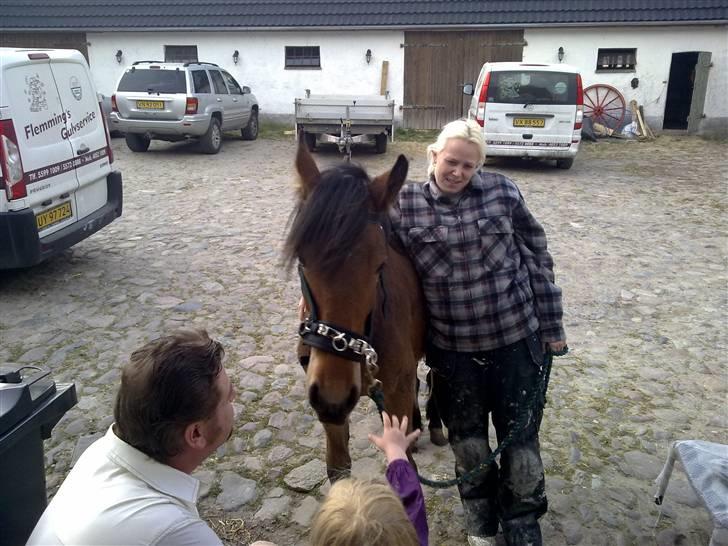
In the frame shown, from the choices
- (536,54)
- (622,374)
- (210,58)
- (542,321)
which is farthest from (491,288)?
(210,58)

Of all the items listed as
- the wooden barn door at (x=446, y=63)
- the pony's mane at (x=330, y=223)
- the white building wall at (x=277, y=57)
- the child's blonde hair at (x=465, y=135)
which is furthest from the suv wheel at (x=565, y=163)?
the pony's mane at (x=330, y=223)

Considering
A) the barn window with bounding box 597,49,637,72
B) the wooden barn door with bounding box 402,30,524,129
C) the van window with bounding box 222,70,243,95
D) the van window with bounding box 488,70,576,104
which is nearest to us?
the van window with bounding box 488,70,576,104

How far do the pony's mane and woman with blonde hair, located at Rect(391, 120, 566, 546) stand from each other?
44 centimetres

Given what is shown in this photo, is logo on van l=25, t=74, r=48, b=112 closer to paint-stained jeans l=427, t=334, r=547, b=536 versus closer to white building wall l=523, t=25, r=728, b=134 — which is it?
paint-stained jeans l=427, t=334, r=547, b=536

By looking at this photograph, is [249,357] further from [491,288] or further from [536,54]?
[536,54]

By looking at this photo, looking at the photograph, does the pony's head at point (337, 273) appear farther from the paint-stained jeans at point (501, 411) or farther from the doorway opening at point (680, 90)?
the doorway opening at point (680, 90)

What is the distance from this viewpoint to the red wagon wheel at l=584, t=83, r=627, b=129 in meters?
18.6

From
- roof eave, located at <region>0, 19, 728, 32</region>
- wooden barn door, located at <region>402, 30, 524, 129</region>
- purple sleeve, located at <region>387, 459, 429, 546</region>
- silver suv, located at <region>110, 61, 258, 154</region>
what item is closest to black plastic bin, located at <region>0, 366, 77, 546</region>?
purple sleeve, located at <region>387, 459, 429, 546</region>

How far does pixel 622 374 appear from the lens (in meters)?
4.61

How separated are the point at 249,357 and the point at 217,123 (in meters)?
11.2

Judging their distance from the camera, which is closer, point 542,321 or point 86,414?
point 542,321

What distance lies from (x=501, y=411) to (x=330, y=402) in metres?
0.98

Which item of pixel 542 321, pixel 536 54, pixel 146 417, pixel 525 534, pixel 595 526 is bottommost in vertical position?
pixel 595 526

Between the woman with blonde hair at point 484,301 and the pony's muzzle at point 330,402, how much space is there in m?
0.70
